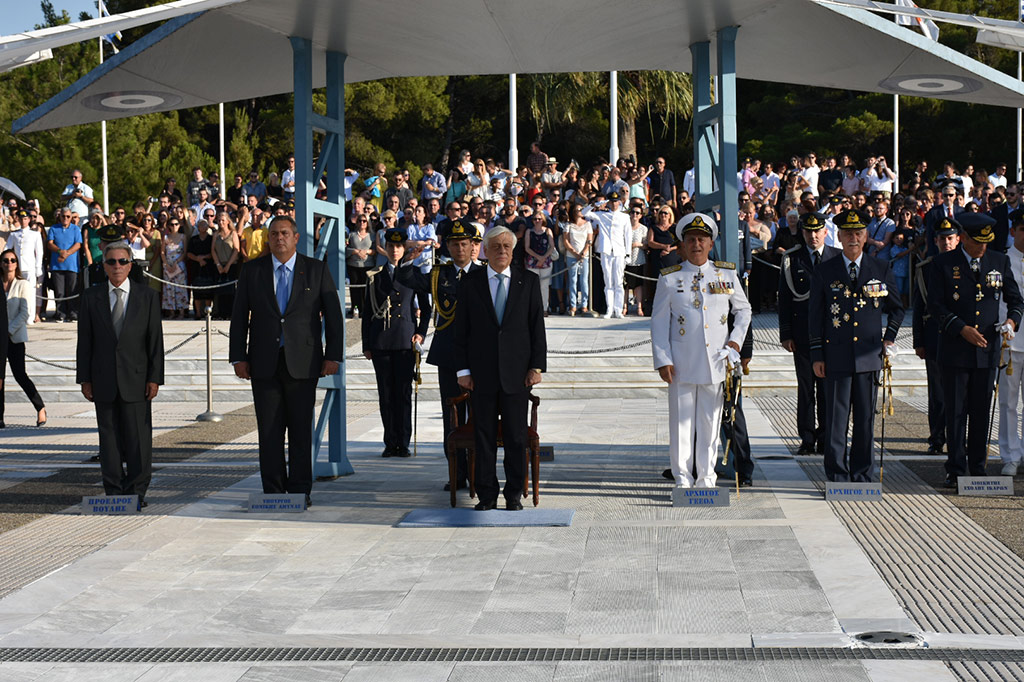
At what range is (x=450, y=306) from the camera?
963cm

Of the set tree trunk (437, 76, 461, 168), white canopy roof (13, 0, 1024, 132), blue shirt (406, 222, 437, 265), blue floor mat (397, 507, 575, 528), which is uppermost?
tree trunk (437, 76, 461, 168)

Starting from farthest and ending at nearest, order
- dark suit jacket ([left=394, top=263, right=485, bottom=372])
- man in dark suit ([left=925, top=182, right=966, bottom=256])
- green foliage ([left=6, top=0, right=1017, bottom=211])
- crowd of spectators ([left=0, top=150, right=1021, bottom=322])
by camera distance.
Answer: green foliage ([left=6, top=0, right=1017, bottom=211]) → crowd of spectators ([left=0, top=150, right=1021, bottom=322]) → man in dark suit ([left=925, top=182, right=966, bottom=256]) → dark suit jacket ([left=394, top=263, right=485, bottom=372])

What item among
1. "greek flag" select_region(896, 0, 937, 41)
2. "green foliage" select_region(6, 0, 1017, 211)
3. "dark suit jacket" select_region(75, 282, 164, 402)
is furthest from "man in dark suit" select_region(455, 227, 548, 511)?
"green foliage" select_region(6, 0, 1017, 211)

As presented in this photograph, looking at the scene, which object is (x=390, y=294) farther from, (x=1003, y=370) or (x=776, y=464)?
(x=1003, y=370)

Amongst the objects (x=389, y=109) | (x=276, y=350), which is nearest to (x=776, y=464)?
(x=276, y=350)

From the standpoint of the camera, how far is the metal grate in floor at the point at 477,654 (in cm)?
516

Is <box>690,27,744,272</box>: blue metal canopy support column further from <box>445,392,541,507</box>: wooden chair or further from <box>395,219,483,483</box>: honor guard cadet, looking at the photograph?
<box>445,392,541,507</box>: wooden chair

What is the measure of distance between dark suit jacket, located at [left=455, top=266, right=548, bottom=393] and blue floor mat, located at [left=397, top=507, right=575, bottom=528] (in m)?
0.82

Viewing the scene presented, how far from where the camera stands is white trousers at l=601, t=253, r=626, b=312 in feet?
65.1

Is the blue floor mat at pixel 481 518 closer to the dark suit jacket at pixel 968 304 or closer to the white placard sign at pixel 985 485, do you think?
the white placard sign at pixel 985 485

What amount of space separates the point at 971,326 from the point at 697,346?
2076 mm

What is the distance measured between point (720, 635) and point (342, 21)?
18.0ft

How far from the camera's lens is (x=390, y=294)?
11148 millimetres

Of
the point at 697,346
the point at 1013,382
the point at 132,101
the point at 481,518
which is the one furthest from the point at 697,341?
the point at 132,101
